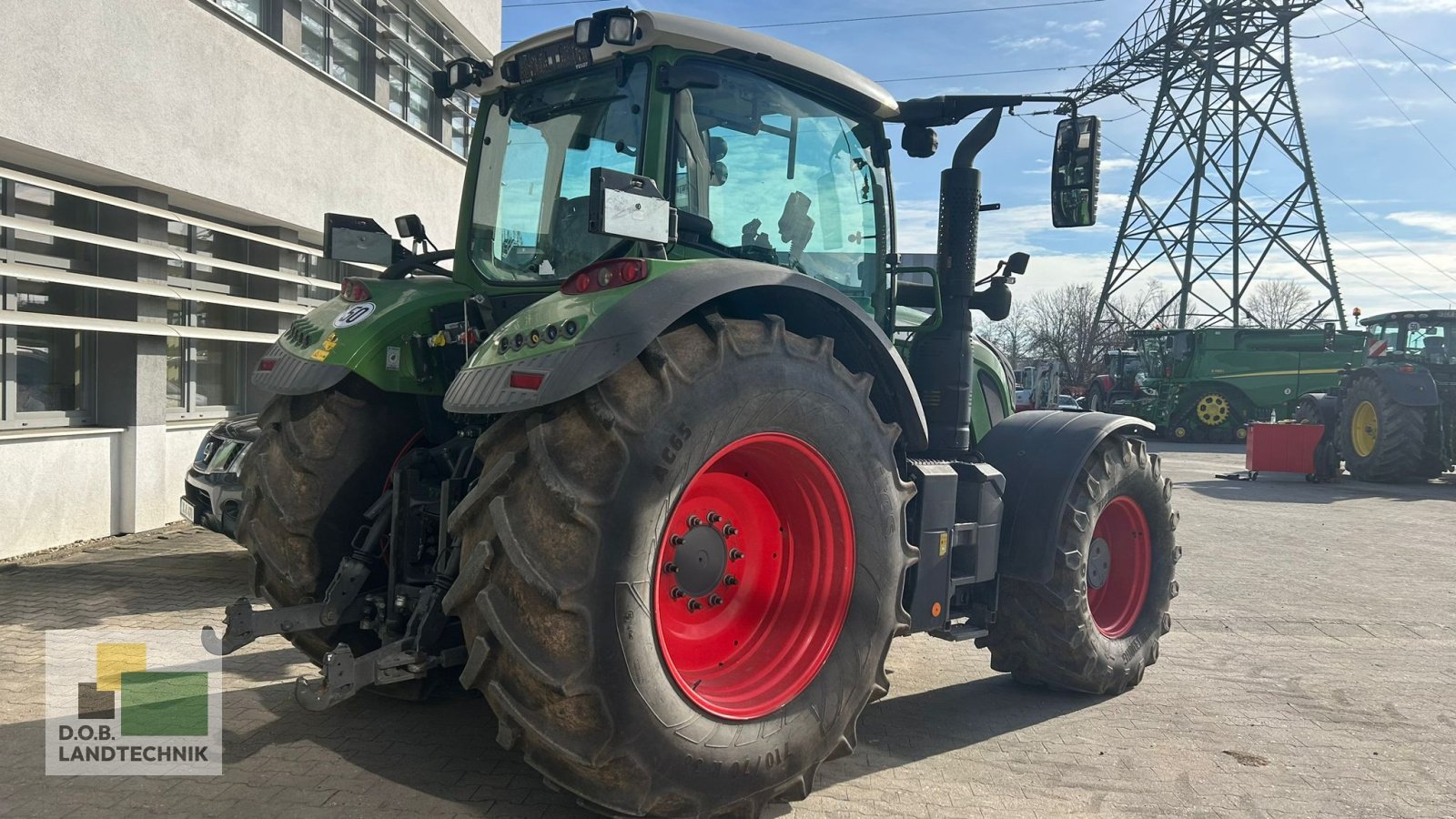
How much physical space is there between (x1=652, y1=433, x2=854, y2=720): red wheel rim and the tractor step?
2.90 ft

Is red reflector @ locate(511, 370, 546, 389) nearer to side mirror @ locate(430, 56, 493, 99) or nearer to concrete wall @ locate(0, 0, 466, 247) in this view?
side mirror @ locate(430, 56, 493, 99)

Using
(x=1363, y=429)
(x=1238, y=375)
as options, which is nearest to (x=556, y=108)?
(x=1363, y=429)

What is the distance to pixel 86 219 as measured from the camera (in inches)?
322

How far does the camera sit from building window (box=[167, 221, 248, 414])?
935 cm

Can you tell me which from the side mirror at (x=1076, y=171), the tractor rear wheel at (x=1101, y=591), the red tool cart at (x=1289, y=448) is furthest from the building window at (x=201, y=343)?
the red tool cart at (x=1289, y=448)

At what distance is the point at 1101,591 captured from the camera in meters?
5.30

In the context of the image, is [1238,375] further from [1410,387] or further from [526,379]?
[526,379]

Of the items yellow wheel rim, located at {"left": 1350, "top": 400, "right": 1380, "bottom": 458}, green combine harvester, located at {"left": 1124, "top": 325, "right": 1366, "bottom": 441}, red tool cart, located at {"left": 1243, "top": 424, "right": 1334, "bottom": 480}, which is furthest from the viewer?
green combine harvester, located at {"left": 1124, "top": 325, "right": 1366, "bottom": 441}

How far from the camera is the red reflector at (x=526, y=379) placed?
9.13 ft

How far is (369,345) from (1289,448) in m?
15.9

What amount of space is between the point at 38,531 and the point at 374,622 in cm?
520

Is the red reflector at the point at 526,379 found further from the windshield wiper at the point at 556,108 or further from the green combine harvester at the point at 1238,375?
the green combine harvester at the point at 1238,375

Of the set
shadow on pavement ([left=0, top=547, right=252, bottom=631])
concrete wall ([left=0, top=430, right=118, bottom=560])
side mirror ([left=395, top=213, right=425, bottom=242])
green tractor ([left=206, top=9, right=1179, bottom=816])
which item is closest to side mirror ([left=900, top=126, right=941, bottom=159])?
green tractor ([left=206, top=9, right=1179, bottom=816])

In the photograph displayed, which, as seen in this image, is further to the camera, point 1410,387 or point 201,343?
point 1410,387
